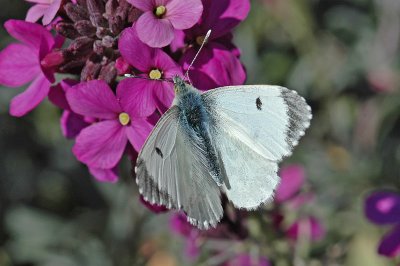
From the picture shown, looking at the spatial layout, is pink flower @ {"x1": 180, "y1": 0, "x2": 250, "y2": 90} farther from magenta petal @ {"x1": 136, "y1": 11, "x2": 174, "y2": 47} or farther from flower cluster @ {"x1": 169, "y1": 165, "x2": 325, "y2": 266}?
flower cluster @ {"x1": 169, "y1": 165, "x2": 325, "y2": 266}

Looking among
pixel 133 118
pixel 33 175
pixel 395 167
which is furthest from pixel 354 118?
pixel 133 118

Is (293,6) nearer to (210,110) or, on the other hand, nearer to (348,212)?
(348,212)

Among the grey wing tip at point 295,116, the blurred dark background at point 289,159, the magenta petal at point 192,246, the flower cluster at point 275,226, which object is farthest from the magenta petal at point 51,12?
the blurred dark background at point 289,159

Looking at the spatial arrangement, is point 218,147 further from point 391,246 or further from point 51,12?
point 391,246

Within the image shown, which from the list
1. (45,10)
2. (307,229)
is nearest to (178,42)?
(45,10)

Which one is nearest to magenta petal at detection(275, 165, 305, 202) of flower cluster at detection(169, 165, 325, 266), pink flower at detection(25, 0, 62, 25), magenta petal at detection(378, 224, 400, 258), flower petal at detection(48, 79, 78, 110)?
flower cluster at detection(169, 165, 325, 266)
